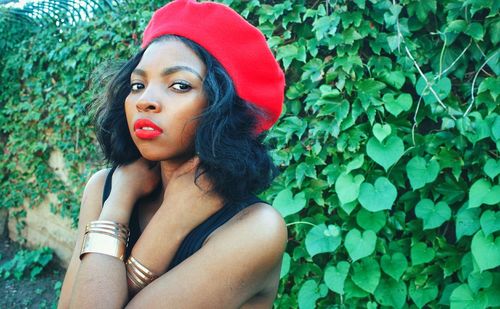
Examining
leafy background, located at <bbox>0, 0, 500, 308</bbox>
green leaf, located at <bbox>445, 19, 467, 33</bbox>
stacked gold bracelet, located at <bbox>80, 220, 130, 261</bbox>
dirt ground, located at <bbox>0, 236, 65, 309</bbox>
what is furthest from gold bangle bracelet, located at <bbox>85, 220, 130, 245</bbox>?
dirt ground, located at <bbox>0, 236, 65, 309</bbox>

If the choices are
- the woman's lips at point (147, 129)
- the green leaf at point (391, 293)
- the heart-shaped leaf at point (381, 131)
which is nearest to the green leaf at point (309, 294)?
the green leaf at point (391, 293)

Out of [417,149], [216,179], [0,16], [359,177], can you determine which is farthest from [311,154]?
[0,16]

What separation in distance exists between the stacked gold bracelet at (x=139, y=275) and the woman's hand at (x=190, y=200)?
0.14 meters

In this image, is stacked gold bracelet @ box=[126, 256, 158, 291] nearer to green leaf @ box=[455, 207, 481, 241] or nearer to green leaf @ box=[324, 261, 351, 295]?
green leaf @ box=[324, 261, 351, 295]

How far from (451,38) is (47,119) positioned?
3.93 m

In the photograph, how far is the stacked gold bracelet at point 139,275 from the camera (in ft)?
3.84

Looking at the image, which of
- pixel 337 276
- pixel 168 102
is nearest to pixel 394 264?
pixel 337 276

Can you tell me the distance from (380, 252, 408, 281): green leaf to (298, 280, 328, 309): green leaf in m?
0.31

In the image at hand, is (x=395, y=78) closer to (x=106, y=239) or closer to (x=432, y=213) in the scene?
(x=432, y=213)

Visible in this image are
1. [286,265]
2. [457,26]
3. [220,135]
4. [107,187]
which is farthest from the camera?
[286,265]

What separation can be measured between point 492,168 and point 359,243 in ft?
2.00

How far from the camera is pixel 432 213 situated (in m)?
1.92

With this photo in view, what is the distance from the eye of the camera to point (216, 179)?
124 cm

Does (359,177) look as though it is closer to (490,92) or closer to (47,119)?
(490,92)
